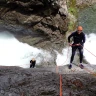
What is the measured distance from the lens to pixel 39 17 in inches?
789

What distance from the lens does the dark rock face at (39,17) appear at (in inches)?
738

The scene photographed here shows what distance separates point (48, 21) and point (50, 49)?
2.62m

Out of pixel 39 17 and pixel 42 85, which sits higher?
pixel 39 17

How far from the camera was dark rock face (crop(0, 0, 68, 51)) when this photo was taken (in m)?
18.8

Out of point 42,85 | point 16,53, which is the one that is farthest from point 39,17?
point 42,85

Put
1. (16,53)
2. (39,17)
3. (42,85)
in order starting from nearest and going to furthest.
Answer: (42,85)
(39,17)
(16,53)

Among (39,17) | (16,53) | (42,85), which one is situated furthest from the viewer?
(16,53)

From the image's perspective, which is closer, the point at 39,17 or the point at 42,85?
the point at 42,85

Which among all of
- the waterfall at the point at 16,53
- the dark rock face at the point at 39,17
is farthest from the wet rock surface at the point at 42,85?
the waterfall at the point at 16,53

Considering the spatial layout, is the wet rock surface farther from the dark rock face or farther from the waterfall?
the waterfall

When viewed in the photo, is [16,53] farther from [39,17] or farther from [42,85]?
[42,85]

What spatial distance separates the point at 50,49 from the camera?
2089cm

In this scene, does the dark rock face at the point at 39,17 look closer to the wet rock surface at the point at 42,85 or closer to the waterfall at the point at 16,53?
the waterfall at the point at 16,53

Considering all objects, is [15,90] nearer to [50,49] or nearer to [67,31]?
[50,49]
